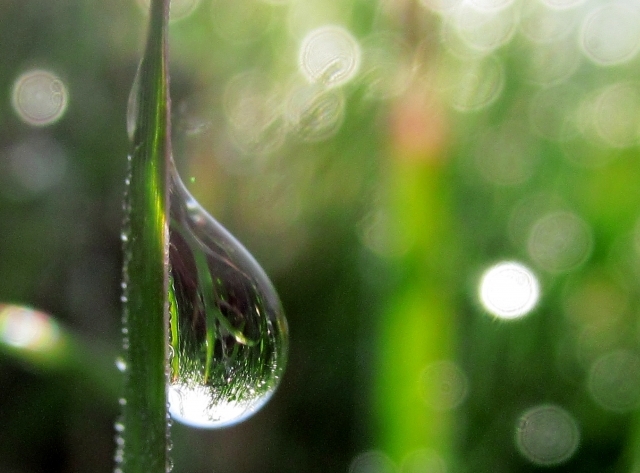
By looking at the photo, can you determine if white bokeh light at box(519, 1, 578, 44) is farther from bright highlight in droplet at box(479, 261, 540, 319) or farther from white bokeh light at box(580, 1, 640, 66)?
bright highlight in droplet at box(479, 261, 540, 319)

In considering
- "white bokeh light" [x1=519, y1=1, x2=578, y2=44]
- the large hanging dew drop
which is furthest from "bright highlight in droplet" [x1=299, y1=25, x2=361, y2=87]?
the large hanging dew drop

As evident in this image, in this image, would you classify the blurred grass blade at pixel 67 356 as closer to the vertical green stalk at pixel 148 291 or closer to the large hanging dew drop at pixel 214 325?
the large hanging dew drop at pixel 214 325

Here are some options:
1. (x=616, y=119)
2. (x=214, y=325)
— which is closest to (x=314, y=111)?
(x=616, y=119)

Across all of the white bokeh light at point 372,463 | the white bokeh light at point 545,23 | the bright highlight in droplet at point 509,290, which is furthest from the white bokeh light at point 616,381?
the white bokeh light at point 545,23

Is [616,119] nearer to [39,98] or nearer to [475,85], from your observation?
[475,85]

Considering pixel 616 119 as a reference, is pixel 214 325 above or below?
below

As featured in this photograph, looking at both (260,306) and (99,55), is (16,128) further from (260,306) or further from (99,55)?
(260,306)

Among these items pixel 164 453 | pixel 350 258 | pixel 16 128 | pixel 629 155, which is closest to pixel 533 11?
pixel 629 155
